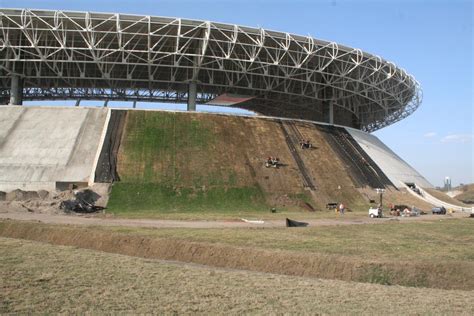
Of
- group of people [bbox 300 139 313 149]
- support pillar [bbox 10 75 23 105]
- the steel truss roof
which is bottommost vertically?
group of people [bbox 300 139 313 149]

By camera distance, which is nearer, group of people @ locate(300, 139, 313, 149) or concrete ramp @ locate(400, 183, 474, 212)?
concrete ramp @ locate(400, 183, 474, 212)

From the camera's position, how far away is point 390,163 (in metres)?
63.3

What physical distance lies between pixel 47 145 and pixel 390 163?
44844 millimetres

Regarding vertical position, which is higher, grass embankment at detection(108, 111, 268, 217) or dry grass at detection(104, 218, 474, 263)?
grass embankment at detection(108, 111, 268, 217)

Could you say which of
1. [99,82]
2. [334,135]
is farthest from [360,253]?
[99,82]

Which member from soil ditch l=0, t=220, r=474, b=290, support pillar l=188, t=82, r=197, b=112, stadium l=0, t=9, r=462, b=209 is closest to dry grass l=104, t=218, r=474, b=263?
soil ditch l=0, t=220, r=474, b=290

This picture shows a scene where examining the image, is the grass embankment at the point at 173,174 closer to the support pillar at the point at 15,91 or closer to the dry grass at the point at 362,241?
the dry grass at the point at 362,241

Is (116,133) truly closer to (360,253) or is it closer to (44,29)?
(44,29)

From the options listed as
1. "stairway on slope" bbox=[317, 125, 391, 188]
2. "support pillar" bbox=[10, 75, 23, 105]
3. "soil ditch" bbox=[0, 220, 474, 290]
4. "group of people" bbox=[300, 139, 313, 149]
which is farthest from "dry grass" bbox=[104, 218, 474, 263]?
"support pillar" bbox=[10, 75, 23, 105]

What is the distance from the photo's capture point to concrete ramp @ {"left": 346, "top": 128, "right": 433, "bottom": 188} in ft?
196

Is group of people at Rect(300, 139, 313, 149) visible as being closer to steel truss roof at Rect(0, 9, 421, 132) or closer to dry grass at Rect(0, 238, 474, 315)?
steel truss roof at Rect(0, 9, 421, 132)

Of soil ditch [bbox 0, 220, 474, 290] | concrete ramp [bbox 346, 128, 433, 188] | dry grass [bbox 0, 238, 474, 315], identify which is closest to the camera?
dry grass [bbox 0, 238, 474, 315]

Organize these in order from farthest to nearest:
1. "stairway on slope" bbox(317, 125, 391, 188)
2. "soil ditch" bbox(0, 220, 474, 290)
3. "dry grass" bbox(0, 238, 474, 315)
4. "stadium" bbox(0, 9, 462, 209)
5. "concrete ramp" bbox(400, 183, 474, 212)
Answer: "stairway on slope" bbox(317, 125, 391, 188) < "concrete ramp" bbox(400, 183, 474, 212) < "stadium" bbox(0, 9, 462, 209) < "soil ditch" bbox(0, 220, 474, 290) < "dry grass" bbox(0, 238, 474, 315)

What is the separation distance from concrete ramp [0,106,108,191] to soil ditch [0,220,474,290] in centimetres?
2424
